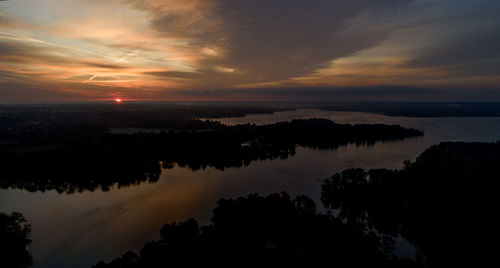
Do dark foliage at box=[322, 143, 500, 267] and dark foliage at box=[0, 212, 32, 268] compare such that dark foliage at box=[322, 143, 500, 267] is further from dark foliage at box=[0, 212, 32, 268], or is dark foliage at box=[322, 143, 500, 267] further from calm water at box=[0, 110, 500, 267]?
dark foliage at box=[0, 212, 32, 268]

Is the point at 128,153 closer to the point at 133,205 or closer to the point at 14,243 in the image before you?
the point at 133,205

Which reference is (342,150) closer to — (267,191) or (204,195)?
(267,191)

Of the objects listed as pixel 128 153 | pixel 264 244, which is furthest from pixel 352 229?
pixel 128 153

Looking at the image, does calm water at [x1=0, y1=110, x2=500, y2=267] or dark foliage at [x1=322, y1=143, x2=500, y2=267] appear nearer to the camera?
dark foliage at [x1=322, y1=143, x2=500, y2=267]

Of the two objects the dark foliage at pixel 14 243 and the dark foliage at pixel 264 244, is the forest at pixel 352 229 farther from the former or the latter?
the dark foliage at pixel 14 243

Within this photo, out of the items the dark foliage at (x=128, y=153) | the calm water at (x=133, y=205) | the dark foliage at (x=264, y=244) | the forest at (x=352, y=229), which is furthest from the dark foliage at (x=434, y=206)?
the dark foliage at (x=128, y=153)

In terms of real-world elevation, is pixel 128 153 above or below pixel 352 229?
above

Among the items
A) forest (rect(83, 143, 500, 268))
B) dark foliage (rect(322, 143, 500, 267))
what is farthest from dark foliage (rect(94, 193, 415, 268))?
dark foliage (rect(322, 143, 500, 267))

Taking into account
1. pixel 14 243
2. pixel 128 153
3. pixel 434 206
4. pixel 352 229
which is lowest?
pixel 14 243
